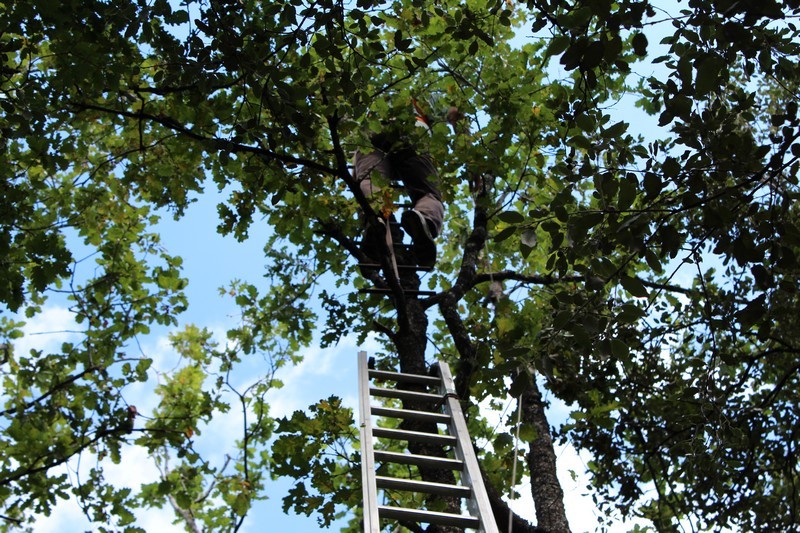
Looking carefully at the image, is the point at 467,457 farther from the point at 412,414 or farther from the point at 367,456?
the point at 367,456

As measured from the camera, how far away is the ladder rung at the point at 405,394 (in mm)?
5285

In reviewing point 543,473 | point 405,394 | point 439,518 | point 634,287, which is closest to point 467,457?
point 439,518

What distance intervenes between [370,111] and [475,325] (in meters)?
1.87

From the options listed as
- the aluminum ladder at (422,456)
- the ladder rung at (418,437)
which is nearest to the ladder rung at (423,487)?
the aluminum ladder at (422,456)

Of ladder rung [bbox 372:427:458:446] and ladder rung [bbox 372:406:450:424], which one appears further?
ladder rung [bbox 372:406:450:424]

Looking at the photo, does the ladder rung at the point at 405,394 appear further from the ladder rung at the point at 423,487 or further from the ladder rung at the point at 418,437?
the ladder rung at the point at 423,487

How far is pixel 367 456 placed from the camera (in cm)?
459

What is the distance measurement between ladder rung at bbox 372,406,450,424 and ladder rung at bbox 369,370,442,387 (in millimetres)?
354

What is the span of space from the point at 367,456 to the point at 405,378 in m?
1.13

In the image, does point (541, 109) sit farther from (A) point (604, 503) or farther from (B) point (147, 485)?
(B) point (147, 485)

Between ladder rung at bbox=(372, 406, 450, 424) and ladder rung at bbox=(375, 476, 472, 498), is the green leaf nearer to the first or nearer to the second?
ladder rung at bbox=(375, 476, 472, 498)

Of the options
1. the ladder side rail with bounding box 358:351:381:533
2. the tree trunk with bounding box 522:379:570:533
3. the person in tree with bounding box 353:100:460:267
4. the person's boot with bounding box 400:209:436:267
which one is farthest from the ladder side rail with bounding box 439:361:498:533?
the person's boot with bounding box 400:209:436:267

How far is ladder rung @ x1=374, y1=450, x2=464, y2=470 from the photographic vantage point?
4738 millimetres

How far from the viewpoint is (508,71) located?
22.6ft
